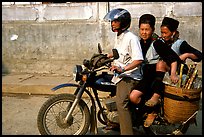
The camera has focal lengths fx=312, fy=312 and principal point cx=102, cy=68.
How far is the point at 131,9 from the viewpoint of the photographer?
7273mm

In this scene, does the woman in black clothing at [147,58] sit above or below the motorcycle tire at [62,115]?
above

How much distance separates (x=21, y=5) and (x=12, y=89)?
2.31 metres

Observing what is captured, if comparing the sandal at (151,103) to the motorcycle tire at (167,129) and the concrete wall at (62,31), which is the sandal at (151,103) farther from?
the concrete wall at (62,31)

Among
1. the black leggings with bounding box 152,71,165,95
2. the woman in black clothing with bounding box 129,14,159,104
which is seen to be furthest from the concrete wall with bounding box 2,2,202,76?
the black leggings with bounding box 152,71,165,95

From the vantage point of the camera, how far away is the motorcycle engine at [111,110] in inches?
149

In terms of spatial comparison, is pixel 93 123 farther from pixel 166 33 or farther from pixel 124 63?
pixel 166 33

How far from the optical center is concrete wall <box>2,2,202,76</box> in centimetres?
711

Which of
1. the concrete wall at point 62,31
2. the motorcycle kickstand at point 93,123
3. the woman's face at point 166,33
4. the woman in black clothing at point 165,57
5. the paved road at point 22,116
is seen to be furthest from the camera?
the concrete wall at point 62,31

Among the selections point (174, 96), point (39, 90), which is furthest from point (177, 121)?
point (39, 90)

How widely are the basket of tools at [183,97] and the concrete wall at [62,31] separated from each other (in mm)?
3680

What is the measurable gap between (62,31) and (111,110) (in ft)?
14.1

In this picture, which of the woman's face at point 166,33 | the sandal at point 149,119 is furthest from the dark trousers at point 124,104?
the woman's face at point 166,33

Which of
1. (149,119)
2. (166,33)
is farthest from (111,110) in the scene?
(166,33)

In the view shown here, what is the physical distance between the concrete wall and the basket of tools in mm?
3680
